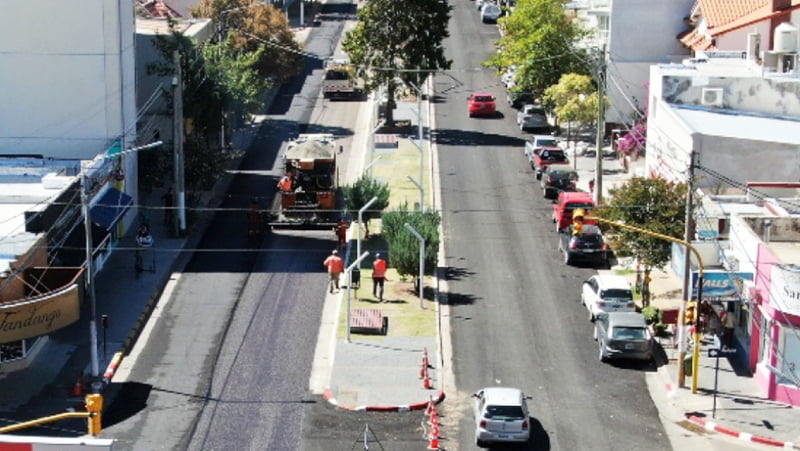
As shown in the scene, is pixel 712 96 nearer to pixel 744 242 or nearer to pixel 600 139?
pixel 600 139

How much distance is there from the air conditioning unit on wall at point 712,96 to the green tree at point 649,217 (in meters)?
13.8

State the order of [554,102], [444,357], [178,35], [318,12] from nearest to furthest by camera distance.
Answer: [444,357] → [178,35] → [554,102] → [318,12]

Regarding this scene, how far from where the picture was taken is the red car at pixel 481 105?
9188cm

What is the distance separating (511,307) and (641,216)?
5.90 metres

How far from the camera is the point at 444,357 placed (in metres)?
52.8

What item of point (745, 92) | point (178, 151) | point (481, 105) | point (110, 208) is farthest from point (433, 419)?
point (481, 105)

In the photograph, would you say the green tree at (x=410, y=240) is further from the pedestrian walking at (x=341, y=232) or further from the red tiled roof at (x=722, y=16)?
the red tiled roof at (x=722, y=16)

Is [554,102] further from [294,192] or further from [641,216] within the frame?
[641,216]

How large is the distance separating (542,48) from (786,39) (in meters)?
19.0

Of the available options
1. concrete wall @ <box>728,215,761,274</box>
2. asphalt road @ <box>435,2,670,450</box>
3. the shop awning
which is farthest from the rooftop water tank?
the shop awning

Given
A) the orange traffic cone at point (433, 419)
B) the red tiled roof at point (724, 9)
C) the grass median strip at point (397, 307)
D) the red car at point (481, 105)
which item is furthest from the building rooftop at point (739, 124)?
the orange traffic cone at point (433, 419)

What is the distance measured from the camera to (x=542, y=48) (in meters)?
88.0

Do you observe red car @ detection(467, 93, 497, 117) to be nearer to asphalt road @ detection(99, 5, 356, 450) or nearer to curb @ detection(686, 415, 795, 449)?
asphalt road @ detection(99, 5, 356, 450)

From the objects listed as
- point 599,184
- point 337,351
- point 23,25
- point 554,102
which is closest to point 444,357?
point 337,351
